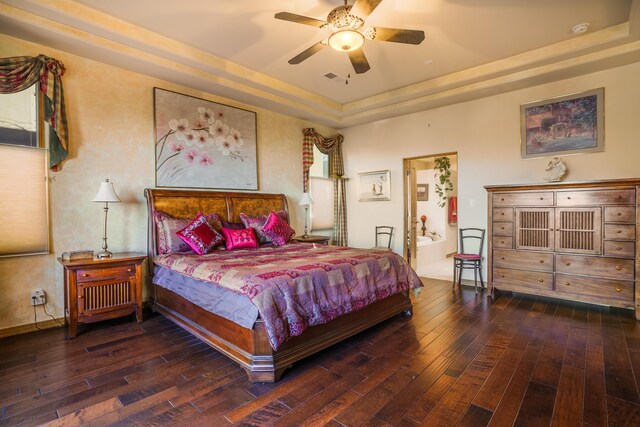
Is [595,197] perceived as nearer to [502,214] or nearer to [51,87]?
[502,214]

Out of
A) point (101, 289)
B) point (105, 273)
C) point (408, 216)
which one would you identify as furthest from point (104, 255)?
point (408, 216)

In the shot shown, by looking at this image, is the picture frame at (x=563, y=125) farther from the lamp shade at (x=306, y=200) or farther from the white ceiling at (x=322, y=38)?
the lamp shade at (x=306, y=200)

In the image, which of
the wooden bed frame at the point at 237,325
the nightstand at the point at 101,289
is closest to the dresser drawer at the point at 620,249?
the wooden bed frame at the point at 237,325

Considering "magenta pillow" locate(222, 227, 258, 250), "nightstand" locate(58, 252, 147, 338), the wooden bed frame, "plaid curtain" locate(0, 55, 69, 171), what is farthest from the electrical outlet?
"magenta pillow" locate(222, 227, 258, 250)

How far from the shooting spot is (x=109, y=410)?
192cm

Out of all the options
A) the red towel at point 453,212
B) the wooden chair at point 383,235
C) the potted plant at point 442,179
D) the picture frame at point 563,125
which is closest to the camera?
the picture frame at point 563,125

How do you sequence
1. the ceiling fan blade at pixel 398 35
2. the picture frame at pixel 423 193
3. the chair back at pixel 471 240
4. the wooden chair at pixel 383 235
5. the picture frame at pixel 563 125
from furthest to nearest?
1. the picture frame at pixel 423 193
2. the wooden chair at pixel 383 235
3. the chair back at pixel 471 240
4. the picture frame at pixel 563 125
5. the ceiling fan blade at pixel 398 35

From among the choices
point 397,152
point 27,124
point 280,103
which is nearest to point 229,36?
point 280,103

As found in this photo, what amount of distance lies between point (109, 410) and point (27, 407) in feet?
1.77

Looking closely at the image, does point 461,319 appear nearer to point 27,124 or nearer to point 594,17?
point 594,17

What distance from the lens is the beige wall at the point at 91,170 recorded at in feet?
10.3

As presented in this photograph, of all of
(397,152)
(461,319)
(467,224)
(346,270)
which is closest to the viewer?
(346,270)

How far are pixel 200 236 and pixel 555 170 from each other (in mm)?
4525

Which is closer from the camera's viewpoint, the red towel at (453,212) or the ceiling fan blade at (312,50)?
the ceiling fan blade at (312,50)
